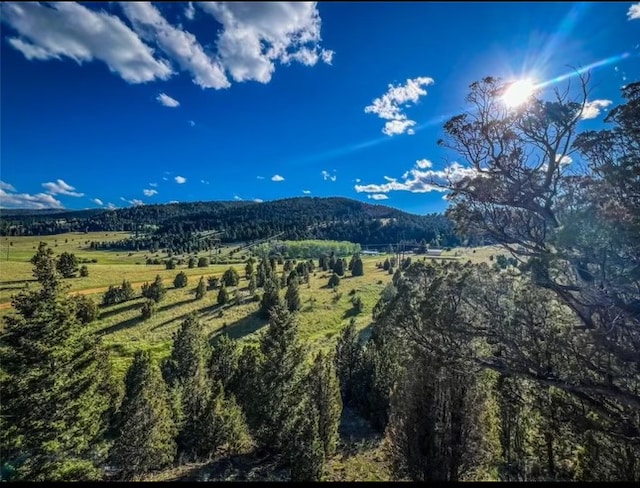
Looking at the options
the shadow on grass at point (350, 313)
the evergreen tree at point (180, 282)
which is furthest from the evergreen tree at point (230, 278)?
the shadow on grass at point (350, 313)

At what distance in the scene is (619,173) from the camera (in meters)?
8.22

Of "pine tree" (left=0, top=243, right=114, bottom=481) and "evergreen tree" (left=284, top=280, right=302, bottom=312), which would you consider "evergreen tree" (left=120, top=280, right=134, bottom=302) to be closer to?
"evergreen tree" (left=284, top=280, right=302, bottom=312)

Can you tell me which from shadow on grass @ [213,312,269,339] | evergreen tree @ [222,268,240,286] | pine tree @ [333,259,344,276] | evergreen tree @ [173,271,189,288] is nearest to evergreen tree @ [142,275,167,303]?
evergreen tree @ [173,271,189,288]

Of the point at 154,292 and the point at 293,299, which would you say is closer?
the point at 293,299

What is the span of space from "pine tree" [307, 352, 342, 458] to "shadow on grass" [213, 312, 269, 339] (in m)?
25.8

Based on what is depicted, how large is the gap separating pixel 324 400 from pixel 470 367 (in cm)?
1174

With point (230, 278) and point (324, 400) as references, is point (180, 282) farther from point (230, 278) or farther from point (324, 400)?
point (324, 400)

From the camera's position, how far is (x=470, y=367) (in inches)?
452

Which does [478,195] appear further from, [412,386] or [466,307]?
[412,386]

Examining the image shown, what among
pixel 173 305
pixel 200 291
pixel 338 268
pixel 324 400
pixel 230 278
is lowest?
pixel 324 400

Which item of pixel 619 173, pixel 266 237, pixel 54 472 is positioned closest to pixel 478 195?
pixel 619 173

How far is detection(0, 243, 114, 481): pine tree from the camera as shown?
551 inches

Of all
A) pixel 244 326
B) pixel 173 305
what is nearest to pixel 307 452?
pixel 244 326

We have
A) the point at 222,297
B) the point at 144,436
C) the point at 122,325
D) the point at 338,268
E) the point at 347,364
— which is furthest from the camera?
the point at 338,268
